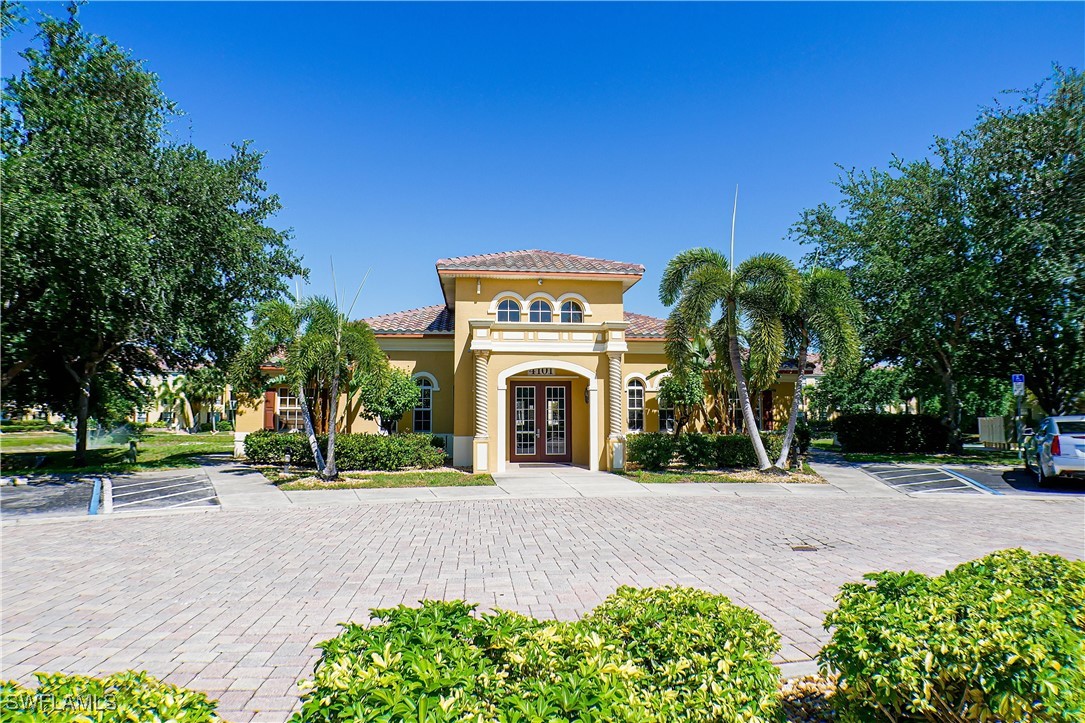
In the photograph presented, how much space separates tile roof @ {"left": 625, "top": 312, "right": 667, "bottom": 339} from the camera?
889 inches

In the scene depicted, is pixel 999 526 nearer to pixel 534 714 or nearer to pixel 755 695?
pixel 755 695

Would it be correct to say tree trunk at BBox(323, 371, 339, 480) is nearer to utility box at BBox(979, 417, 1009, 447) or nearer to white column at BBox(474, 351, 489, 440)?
white column at BBox(474, 351, 489, 440)

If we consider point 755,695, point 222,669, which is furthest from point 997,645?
point 222,669

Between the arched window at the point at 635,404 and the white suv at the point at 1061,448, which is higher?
the arched window at the point at 635,404

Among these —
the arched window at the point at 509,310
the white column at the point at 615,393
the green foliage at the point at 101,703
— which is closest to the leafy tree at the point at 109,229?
the arched window at the point at 509,310

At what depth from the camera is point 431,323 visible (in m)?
23.6

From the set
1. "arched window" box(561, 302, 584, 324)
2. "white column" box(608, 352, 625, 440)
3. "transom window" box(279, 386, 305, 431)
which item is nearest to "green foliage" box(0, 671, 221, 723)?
"white column" box(608, 352, 625, 440)

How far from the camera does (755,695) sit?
2842 mm

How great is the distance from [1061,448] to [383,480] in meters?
17.7

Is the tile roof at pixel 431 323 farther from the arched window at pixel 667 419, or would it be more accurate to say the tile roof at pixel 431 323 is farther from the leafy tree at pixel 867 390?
the leafy tree at pixel 867 390

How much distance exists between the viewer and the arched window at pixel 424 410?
72.8 ft

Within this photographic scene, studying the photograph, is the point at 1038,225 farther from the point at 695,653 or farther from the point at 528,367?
the point at 695,653

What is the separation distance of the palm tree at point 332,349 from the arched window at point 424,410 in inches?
185

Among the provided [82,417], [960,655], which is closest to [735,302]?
[960,655]
